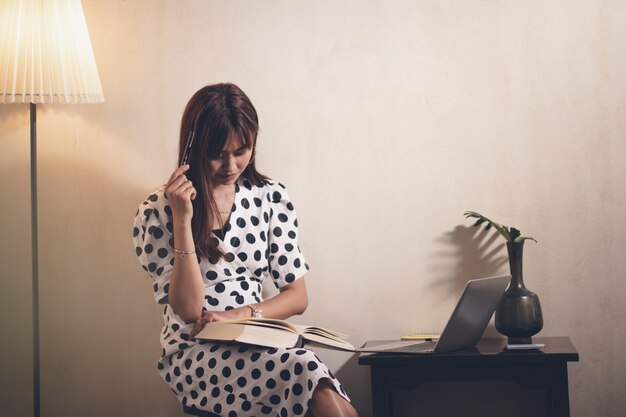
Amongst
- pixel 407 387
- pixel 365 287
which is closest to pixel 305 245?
pixel 365 287

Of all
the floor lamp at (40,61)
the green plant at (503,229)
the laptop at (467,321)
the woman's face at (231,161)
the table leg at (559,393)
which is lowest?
the table leg at (559,393)

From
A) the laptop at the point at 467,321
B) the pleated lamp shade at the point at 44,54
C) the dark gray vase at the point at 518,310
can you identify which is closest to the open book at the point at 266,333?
the laptop at the point at 467,321

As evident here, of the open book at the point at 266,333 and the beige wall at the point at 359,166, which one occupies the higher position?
the beige wall at the point at 359,166

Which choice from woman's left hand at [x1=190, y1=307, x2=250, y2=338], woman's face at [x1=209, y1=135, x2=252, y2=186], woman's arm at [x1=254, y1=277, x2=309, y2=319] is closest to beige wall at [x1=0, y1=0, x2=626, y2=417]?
woman's arm at [x1=254, y1=277, x2=309, y2=319]

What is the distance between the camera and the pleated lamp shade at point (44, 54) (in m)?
2.17

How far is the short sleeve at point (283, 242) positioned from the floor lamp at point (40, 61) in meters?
0.66

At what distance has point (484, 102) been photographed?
7.55ft

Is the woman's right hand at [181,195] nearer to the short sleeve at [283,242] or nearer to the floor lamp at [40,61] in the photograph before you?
the short sleeve at [283,242]

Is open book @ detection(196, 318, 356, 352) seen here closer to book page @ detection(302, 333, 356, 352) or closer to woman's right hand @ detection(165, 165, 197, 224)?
book page @ detection(302, 333, 356, 352)

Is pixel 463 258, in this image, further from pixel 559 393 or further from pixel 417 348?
pixel 559 393

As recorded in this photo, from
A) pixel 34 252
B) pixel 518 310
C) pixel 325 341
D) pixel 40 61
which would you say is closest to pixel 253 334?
pixel 325 341

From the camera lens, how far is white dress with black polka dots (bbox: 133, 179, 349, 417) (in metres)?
1.70

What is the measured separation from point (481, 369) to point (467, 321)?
143mm

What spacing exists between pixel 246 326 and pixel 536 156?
1.15 metres
